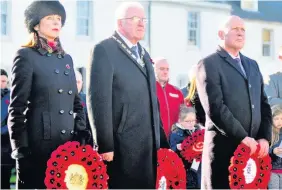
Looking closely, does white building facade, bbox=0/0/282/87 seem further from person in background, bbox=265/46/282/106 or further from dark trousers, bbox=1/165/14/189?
person in background, bbox=265/46/282/106

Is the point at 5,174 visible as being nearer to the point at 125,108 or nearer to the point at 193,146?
the point at 193,146

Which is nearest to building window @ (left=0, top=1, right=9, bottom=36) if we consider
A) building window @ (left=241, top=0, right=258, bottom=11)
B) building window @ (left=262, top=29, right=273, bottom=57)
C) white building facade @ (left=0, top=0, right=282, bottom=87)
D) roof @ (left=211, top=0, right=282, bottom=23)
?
white building facade @ (left=0, top=0, right=282, bottom=87)

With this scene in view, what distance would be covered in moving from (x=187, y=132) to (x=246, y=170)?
2230 millimetres

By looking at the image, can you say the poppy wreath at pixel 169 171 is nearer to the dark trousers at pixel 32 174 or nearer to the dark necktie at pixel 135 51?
the dark necktie at pixel 135 51

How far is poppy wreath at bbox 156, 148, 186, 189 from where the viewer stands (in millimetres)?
5457

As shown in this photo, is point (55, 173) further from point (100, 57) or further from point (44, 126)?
point (100, 57)

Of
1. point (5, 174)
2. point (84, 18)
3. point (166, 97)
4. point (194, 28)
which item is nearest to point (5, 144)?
point (5, 174)

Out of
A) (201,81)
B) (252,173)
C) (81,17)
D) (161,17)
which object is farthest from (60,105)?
(161,17)

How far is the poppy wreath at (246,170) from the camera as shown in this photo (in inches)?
225

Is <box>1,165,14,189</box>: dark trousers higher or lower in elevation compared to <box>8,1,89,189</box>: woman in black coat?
lower

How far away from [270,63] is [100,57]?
26.3 m

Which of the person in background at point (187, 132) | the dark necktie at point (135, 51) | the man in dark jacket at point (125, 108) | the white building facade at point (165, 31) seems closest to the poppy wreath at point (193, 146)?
the person in background at point (187, 132)

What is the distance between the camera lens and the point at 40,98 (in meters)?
4.98

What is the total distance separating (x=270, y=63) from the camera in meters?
30.7
